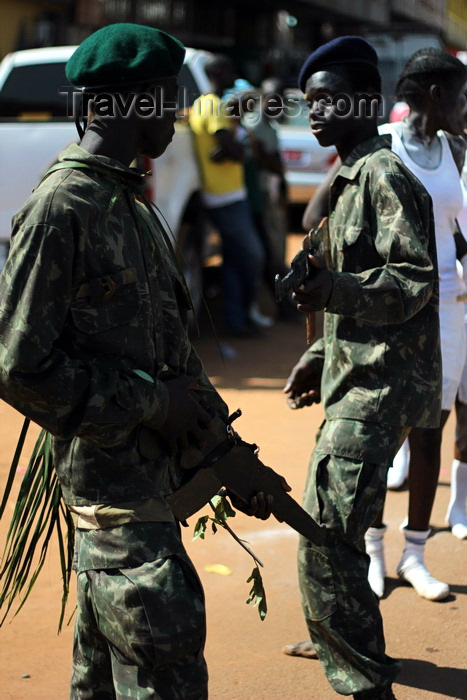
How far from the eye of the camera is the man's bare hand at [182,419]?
238 centimetres

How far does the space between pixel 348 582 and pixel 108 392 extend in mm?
1300

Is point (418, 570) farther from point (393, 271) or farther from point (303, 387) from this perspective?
point (393, 271)

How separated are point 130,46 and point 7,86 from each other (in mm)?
7386

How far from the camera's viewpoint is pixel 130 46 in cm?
240

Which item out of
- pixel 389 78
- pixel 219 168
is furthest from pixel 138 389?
pixel 389 78

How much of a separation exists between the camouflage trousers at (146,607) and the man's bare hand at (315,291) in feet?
2.83

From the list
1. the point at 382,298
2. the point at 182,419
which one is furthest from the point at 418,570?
the point at 182,419

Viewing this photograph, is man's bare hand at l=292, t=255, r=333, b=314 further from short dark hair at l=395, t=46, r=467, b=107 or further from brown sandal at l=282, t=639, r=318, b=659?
short dark hair at l=395, t=46, r=467, b=107

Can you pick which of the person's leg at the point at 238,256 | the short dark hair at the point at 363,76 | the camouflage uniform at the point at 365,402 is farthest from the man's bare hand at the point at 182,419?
the person's leg at the point at 238,256

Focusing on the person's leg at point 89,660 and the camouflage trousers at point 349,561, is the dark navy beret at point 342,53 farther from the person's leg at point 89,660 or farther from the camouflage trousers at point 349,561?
the person's leg at point 89,660

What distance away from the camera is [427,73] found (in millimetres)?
4309

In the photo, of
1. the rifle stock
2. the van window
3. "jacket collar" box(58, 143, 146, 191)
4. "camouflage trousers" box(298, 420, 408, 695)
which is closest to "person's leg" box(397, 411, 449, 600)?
"camouflage trousers" box(298, 420, 408, 695)

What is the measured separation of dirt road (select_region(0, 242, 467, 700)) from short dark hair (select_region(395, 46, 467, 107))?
2103 mm

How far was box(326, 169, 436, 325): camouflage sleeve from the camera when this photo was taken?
3037 millimetres
